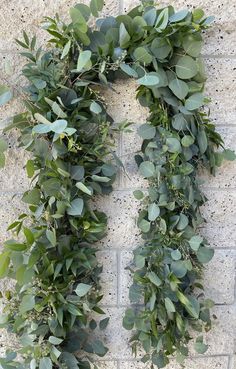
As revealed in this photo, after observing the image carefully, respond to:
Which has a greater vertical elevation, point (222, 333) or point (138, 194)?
point (138, 194)

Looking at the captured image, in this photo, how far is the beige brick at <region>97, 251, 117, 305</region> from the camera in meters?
1.05

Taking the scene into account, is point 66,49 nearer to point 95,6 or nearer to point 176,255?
point 95,6

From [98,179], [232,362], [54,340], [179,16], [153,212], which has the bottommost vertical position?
[232,362]

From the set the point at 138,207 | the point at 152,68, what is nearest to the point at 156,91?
the point at 152,68

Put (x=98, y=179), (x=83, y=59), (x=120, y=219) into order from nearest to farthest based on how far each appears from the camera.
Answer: (x=83, y=59) < (x=98, y=179) < (x=120, y=219)

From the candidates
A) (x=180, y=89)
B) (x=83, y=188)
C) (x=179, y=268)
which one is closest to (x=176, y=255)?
(x=179, y=268)

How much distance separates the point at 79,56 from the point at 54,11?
0.62ft

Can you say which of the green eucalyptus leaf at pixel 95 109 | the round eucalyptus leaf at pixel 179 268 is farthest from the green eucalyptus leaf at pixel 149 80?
the round eucalyptus leaf at pixel 179 268

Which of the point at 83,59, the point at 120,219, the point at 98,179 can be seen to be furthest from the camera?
the point at 120,219

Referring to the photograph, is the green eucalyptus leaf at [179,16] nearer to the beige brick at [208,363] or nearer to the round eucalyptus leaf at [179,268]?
the round eucalyptus leaf at [179,268]

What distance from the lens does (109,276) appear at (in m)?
1.06

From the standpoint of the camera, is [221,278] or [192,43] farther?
[221,278]

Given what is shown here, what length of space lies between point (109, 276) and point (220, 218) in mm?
328

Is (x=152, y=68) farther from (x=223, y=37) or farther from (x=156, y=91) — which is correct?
(x=223, y=37)
